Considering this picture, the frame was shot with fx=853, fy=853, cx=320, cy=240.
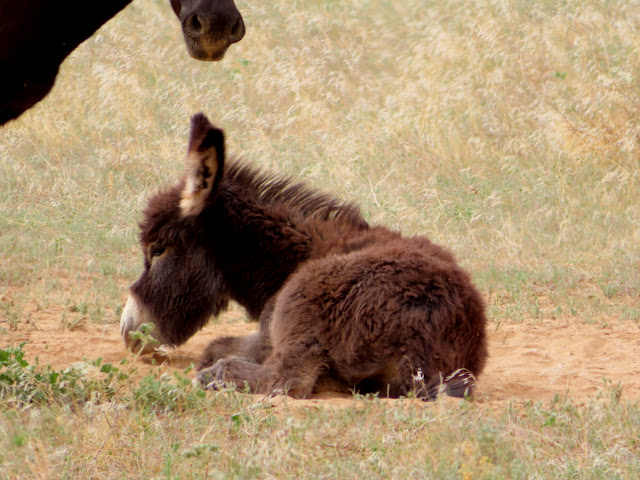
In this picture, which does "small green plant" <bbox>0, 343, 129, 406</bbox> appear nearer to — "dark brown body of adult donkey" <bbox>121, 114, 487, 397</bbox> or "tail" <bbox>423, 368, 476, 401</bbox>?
"dark brown body of adult donkey" <bbox>121, 114, 487, 397</bbox>

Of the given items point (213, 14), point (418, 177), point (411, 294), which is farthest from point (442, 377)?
point (418, 177)

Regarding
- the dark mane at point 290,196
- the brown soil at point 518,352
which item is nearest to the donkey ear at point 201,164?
the dark mane at point 290,196

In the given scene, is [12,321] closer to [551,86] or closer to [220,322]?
[220,322]

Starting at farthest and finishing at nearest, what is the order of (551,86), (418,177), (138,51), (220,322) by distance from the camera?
(138,51) → (551,86) → (418,177) → (220,322)

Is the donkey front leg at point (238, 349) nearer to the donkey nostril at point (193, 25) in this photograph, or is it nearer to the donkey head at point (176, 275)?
the donkey head at point (176, 275)

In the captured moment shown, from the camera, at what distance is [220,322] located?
22.6 ft

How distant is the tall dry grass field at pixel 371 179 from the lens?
3.70m

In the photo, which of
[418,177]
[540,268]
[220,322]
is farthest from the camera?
[418,177]

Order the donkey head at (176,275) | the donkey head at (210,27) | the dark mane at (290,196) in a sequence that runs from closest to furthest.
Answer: the donkey head at (210,27), the donkey head at (176,275), the dark mane at (290,196)

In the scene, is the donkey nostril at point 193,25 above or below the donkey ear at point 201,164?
above

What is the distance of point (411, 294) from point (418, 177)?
17.3 ft

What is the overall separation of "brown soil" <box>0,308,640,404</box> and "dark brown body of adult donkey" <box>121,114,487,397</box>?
0.26 metres

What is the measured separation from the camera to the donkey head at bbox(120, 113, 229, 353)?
5.54 metres

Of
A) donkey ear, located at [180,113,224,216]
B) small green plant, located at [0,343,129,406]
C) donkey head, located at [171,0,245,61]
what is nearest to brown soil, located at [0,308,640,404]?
small green plant, located at [0,343,129,406]
